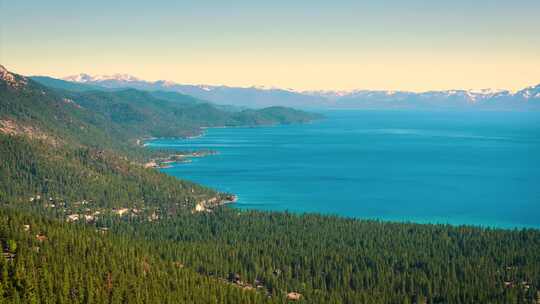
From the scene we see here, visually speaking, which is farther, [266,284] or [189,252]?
[189,252]

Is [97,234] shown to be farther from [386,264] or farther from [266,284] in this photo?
[386,264]

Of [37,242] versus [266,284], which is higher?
[37,242]

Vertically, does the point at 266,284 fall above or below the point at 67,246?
below

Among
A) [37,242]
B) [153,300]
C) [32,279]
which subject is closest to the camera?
[32,279]

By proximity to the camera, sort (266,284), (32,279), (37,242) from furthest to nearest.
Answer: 1. (266,284)
2. (37,242)
3. (32,279)

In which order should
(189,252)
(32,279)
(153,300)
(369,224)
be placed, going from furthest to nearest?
(369,224), (189,252), (153,300), (32,279)

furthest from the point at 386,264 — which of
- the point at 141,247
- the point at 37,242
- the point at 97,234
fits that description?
the point at 37,242

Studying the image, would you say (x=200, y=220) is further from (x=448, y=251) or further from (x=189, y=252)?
(x=448, y=251)

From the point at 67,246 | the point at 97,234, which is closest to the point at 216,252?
the point at 97,234

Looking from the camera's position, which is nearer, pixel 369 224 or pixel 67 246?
pixel 67 246
